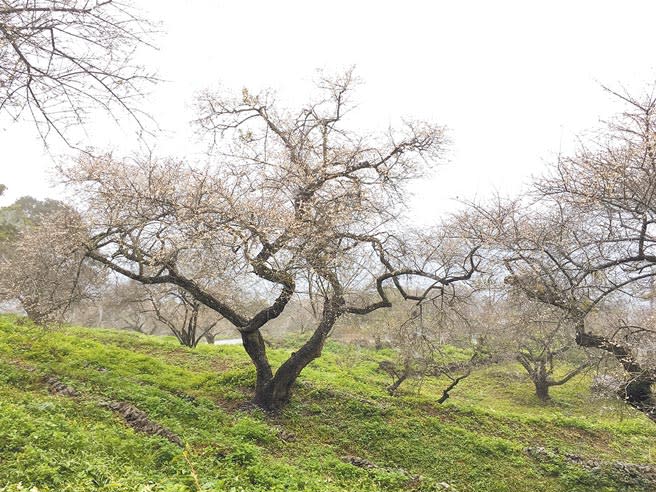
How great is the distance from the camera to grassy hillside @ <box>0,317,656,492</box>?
5.25m

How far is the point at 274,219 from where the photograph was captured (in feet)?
27.9

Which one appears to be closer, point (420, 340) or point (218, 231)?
point (218, 231)

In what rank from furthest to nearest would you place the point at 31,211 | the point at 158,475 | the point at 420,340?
the point at 31,211 → the point at 420,340 → the point at 158,475

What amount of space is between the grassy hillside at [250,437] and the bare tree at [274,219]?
1804 mm

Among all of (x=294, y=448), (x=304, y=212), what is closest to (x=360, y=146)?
(x=304, y=212)

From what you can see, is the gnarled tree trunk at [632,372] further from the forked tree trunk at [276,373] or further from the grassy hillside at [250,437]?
the forked tree trunk at [276,373]

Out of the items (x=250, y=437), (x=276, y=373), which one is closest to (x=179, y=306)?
(x=276, y=373)

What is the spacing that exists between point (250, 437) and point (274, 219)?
439 centimetres

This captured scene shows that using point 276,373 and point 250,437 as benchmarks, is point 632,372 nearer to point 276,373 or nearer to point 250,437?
point 250,437

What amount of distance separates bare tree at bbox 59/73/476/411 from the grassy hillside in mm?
1804

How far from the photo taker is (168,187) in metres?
8.91

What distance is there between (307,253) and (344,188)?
1962 millimetres

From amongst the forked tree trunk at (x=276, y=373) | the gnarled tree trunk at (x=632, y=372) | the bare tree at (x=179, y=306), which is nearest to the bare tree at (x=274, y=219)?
the forked tree trunk at (x=276, y=373)

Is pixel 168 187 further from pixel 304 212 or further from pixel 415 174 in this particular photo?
pixel 415 174
